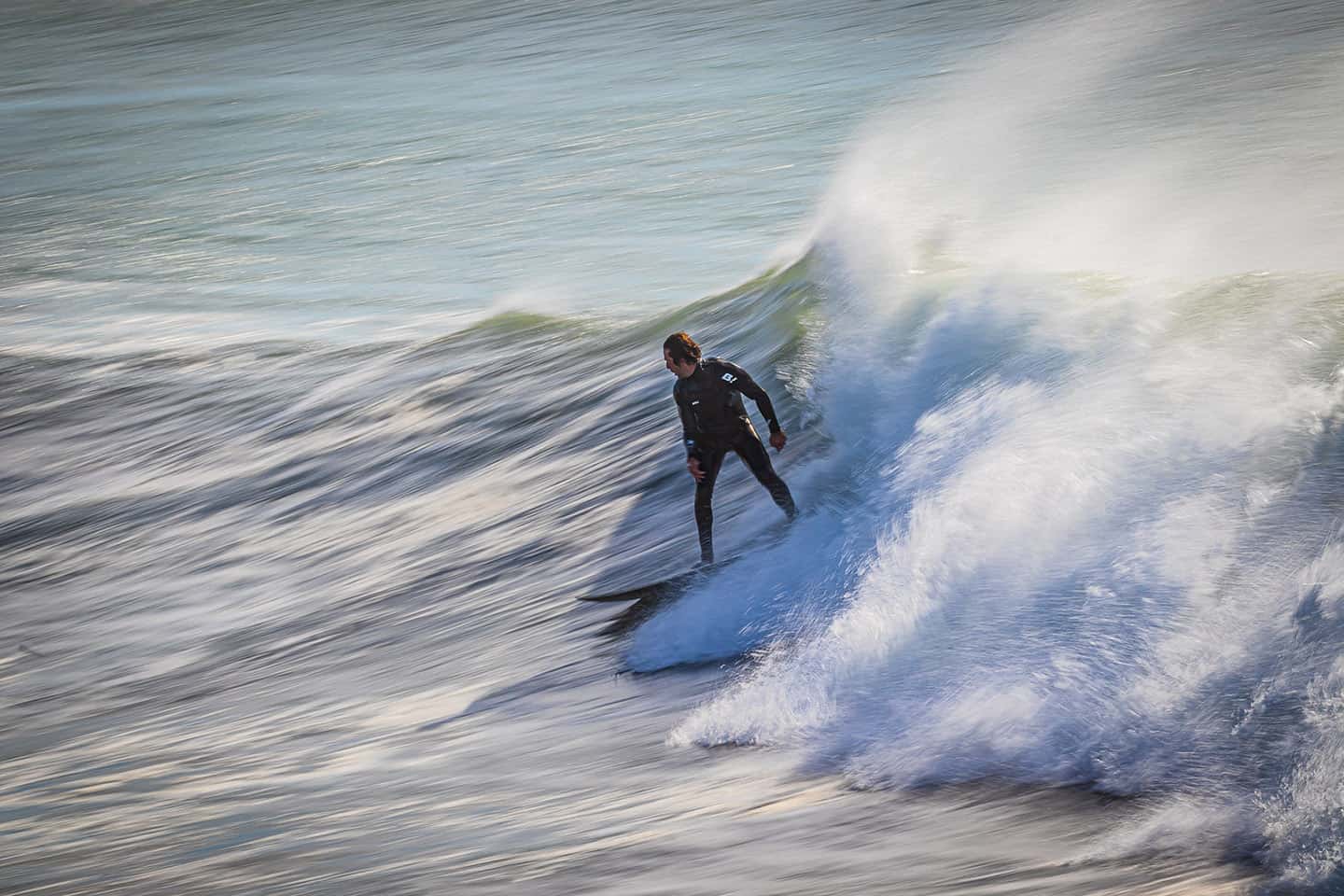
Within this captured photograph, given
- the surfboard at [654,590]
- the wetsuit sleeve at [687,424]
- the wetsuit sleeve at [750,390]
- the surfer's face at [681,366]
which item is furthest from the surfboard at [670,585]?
the surfer's face at [681,366]

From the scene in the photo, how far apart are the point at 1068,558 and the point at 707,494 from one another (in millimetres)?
2063

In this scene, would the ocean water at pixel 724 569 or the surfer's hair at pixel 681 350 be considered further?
the surfer's hair at pixel 681 350

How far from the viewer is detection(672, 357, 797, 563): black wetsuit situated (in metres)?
8.01

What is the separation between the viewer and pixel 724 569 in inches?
326

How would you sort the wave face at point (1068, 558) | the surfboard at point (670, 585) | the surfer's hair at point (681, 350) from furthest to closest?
the surfboard at point (670, 585) → the surfer's hair at point (681, 350) → the wave face at point (1068, 558)

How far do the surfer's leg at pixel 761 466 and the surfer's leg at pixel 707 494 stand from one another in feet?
0.36

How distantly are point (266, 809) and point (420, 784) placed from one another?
2.34ft

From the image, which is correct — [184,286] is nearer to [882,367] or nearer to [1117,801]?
[882,367]

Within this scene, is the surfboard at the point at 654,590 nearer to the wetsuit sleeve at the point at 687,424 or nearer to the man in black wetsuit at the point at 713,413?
the man in black wetsuit at the point at 713,413

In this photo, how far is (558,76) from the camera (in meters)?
45.4

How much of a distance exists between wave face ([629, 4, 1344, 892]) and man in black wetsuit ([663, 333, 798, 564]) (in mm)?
547

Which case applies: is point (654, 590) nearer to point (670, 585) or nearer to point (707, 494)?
point (670, 585)

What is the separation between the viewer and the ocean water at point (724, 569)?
5570 millimetres

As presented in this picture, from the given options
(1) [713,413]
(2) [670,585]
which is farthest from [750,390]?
(2) [670,585]
